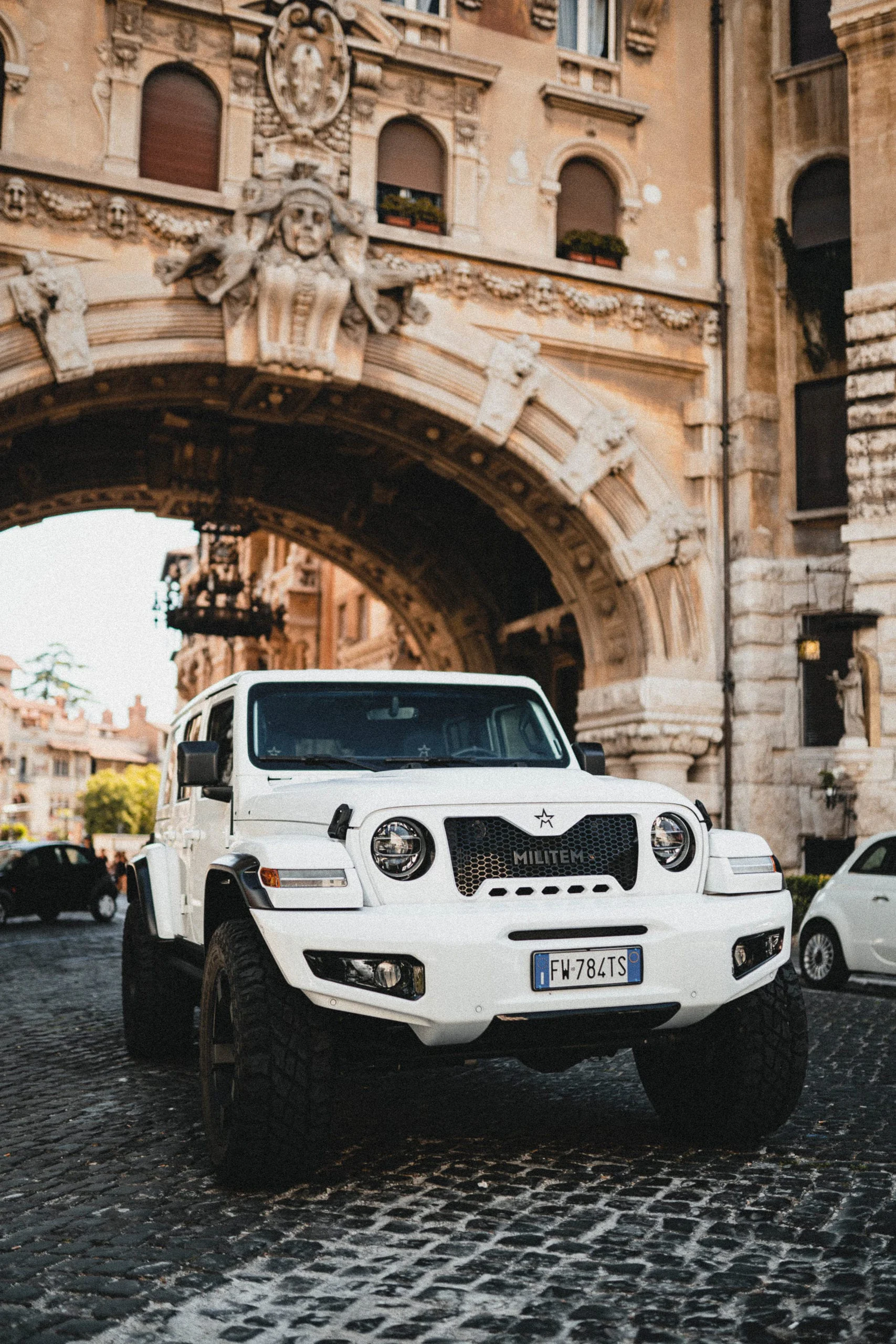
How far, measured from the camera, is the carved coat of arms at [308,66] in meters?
17.6

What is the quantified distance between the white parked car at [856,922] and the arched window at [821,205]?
11033mm

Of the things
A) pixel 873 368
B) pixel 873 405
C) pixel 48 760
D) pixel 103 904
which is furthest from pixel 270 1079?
pixel 48 760

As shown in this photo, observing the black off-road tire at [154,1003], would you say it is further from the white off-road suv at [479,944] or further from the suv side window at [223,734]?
the white off-road suv at [479,944]

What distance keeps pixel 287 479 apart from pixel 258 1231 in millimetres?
19782

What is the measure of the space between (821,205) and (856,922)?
12.2 metres

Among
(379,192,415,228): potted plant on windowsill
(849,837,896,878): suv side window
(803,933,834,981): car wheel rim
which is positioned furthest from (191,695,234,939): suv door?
(379,192,415,228): potted plant on windowsill

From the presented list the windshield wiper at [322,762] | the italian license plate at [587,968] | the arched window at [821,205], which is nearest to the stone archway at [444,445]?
the arched window at [821,205]

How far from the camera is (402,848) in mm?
4727

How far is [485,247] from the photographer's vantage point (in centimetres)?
1827

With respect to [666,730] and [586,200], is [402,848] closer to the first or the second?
[666,730]

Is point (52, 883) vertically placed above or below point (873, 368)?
below

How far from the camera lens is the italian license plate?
458cm

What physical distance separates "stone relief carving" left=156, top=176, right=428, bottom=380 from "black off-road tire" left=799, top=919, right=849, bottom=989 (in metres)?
9.32

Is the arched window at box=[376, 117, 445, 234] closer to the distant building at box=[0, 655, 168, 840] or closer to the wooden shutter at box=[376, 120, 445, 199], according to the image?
the wooden shutter at box=[376, 120, 445, 199]
